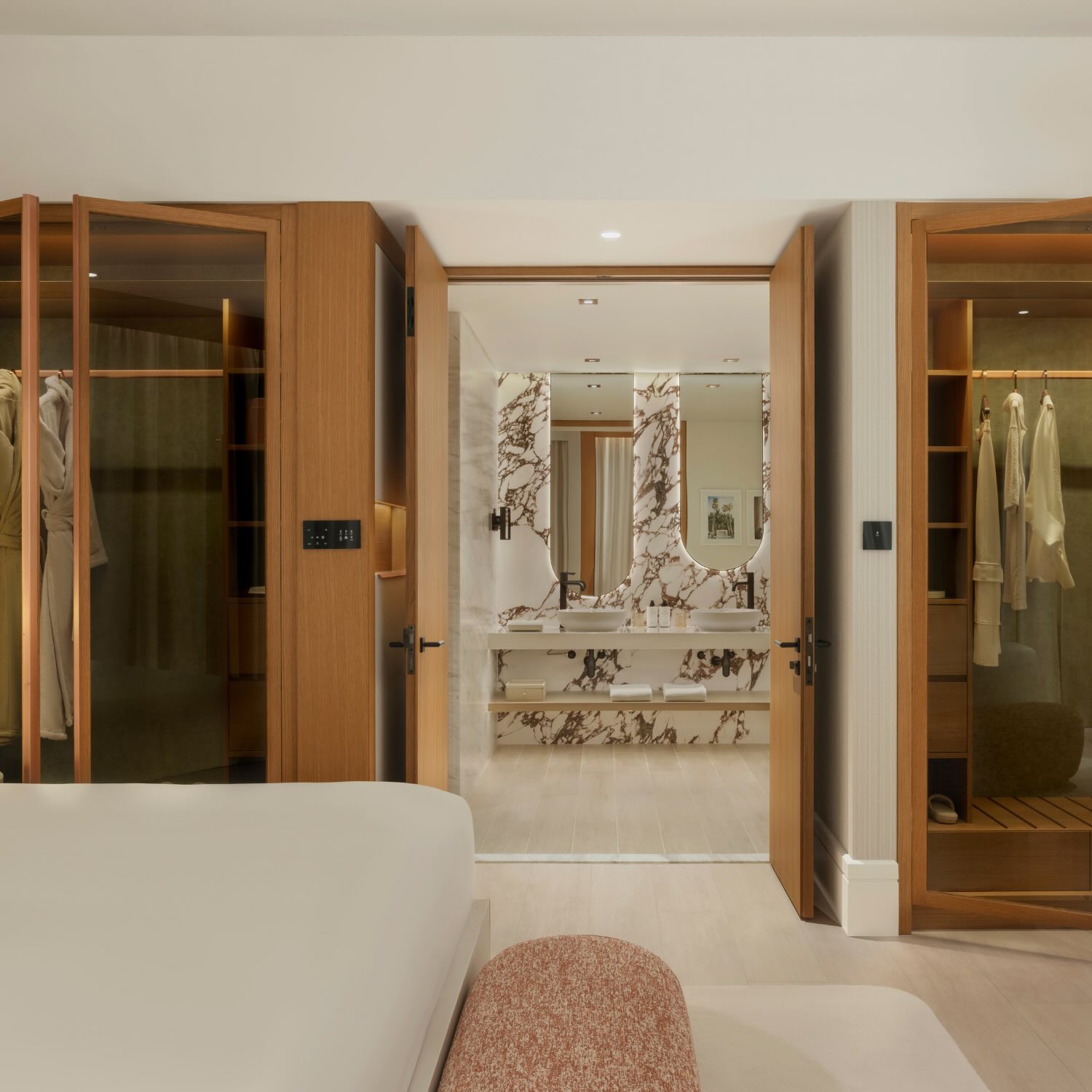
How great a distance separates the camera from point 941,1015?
2.21m

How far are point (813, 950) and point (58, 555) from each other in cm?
261

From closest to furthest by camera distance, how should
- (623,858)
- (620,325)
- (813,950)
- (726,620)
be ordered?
(813,950)
(623,858)
(620,325)
(726,620)

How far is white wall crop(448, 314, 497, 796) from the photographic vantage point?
4.14 meters

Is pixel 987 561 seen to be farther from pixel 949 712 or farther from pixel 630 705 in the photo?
pixel 630 705

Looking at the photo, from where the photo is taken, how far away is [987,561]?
273cm

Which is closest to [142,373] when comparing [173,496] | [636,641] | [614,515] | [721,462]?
[173,496]

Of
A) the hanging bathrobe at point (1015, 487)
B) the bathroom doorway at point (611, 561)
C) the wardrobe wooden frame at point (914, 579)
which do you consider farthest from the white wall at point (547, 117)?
the bathroom doorway at point (611, 561)

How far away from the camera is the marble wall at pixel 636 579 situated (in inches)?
215

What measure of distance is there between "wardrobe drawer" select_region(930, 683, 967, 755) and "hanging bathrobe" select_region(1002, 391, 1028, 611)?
0.38m

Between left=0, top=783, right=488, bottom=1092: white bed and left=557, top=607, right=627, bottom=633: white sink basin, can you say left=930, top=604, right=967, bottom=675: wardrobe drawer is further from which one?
left=557, top=607, right=627, bottom=633: white sink basin

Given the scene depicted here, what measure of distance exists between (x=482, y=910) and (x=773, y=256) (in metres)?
2.63

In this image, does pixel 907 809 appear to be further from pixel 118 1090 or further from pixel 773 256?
pixel 118 1090

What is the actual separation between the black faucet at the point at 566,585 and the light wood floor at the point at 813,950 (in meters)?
2.39

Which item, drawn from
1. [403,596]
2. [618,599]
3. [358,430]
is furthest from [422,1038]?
[618,599]
